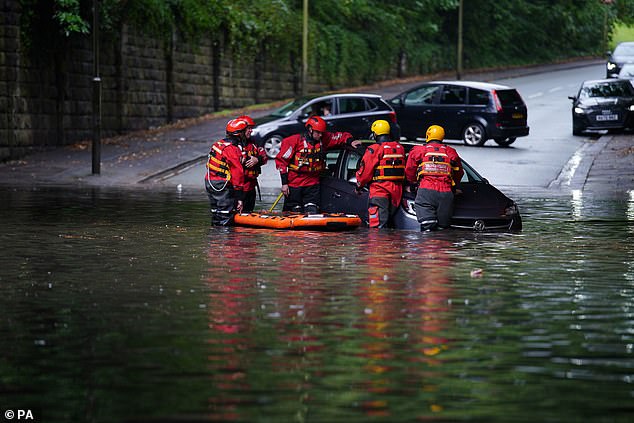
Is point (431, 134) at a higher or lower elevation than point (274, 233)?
higher

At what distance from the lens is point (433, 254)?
644 inches

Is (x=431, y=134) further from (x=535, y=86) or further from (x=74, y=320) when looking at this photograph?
(x=535, y=86)

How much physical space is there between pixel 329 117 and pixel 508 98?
5.12 metres

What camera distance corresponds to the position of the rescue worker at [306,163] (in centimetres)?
2020

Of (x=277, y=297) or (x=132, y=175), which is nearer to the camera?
(x=277, y=297)

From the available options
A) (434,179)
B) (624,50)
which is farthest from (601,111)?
(434,179)

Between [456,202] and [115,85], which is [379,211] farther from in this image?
[115,85]

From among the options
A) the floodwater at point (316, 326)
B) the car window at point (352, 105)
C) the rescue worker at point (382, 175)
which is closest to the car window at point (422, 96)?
the car window at point (352, 105)

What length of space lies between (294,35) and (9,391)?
1851 inches

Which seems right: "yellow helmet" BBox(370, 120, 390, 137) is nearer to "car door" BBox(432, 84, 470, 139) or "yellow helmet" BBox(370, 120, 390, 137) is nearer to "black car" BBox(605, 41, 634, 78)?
"car door" BBox(432, 84, 470, 139)

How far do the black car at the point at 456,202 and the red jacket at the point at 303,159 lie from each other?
20cm

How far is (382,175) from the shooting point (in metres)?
19.1

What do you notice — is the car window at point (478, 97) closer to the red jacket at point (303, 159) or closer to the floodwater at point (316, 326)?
the red jacket at point (303, 159)

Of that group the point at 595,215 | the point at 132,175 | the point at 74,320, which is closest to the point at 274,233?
the point at 595,215
